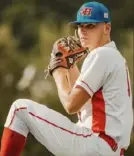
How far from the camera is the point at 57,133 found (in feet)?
20.2

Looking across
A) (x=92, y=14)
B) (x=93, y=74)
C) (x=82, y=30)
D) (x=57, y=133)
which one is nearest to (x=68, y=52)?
(x=82, y=30)

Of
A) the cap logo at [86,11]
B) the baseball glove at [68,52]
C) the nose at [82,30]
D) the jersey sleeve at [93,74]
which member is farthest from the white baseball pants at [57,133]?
the cap logo at [86,11]

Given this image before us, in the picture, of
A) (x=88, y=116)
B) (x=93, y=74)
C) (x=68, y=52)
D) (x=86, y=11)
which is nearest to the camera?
(x=93, y=74)

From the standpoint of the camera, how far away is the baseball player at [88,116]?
6.13 meters

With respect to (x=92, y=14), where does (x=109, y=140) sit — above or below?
below

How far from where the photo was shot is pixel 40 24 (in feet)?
119

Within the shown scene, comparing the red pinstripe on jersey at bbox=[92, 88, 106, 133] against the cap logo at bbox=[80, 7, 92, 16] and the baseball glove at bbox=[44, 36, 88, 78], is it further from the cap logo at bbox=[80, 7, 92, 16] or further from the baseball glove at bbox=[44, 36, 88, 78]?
the cap logo at bbox=[80, 7, 92, 16]

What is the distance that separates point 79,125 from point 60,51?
1.90 ft

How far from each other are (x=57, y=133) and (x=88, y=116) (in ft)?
0.83

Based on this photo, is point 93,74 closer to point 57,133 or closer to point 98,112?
point 98,112

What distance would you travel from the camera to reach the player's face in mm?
6363

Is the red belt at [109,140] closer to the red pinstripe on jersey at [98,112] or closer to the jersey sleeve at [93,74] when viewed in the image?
the red pinstripe on jersey at [98,112]

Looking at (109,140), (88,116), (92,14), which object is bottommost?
(109,140)

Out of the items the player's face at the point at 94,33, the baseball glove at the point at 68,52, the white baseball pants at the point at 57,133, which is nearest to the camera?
the white baseball pants at the point at 57,133
